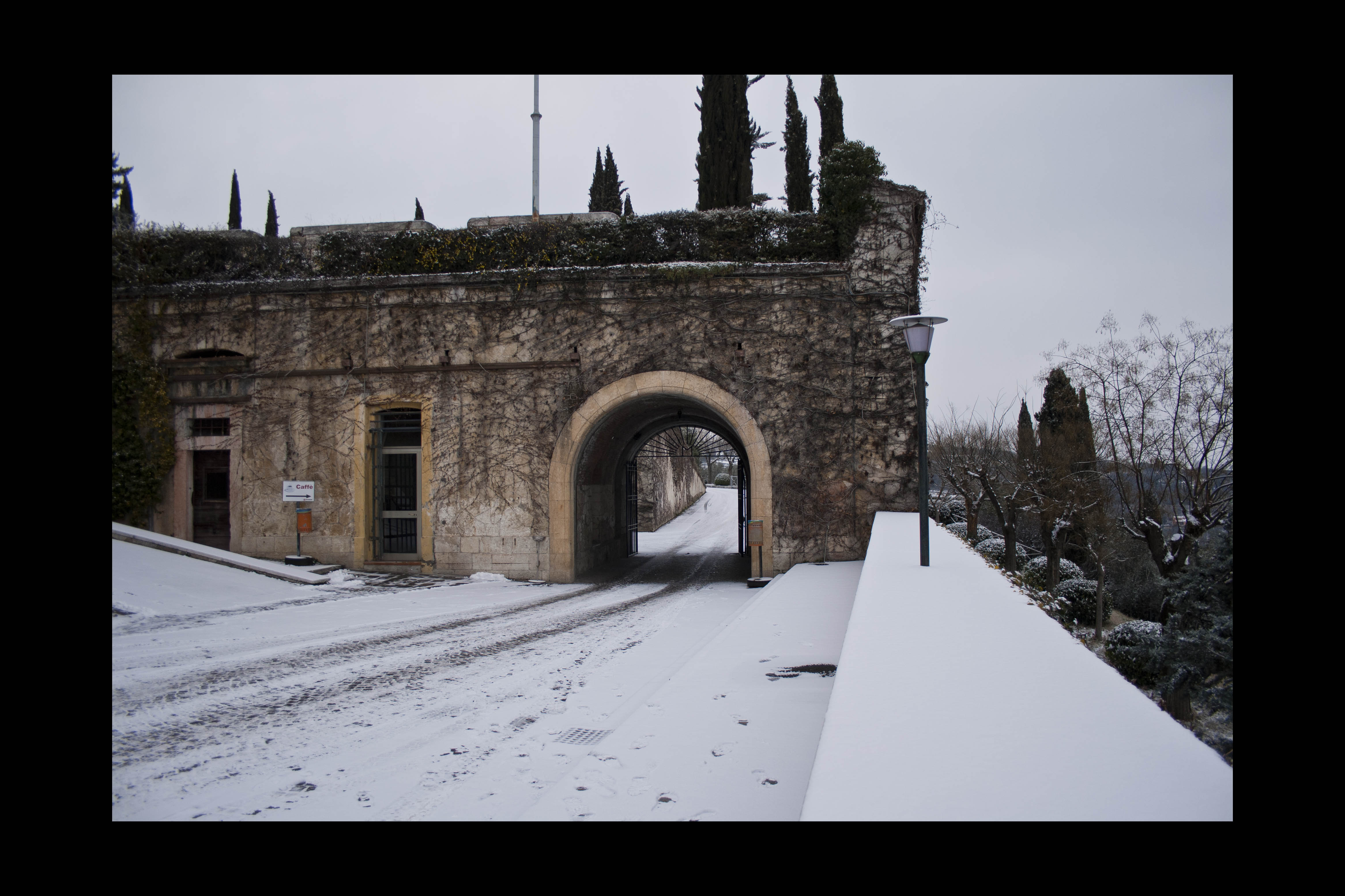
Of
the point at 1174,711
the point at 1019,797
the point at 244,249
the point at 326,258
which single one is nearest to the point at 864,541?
the point at 1174,711

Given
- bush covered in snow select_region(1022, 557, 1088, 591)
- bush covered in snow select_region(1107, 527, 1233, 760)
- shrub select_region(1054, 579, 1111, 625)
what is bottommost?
shrub select_region(1054, 579, 1111, 625)

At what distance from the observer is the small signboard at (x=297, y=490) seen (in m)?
11.0

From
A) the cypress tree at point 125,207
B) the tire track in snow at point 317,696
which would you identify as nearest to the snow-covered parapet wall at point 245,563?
the tire track in snow at point 317,696

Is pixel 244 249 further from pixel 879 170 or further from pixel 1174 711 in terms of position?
pixel 1174 711

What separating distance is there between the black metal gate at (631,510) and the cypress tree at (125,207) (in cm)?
1259

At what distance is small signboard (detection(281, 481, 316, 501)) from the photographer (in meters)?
11.0

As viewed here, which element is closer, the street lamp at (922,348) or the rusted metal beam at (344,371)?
the street lamp at (922,348)

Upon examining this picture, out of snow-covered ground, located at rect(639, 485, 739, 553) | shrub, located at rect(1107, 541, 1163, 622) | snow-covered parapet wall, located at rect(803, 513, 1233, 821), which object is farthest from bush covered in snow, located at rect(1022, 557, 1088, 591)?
snow-covered parapet wall, located at rect(803, 513, 1233, 821)

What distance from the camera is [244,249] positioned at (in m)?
12.3

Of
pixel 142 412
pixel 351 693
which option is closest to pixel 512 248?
pixel 142 412

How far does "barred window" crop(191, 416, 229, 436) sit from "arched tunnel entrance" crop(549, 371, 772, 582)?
572 centimetres

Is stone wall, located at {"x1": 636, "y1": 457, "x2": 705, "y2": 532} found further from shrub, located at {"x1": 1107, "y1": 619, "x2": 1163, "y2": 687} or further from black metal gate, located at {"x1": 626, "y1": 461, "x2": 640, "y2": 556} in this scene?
shrub, located at {"x1": 1107, "y1": 619, "x2": 1163, "y2": 687}

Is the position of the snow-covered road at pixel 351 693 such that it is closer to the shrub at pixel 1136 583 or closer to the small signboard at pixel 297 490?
the small signboard at pixel 297 490
